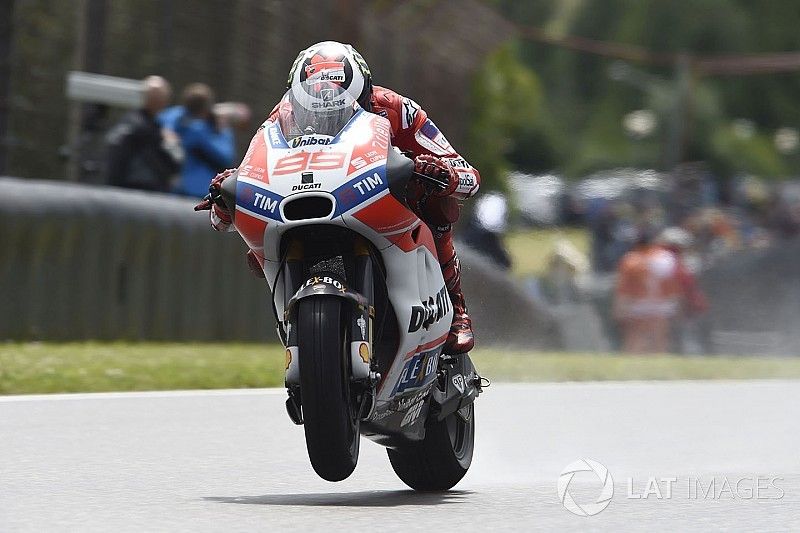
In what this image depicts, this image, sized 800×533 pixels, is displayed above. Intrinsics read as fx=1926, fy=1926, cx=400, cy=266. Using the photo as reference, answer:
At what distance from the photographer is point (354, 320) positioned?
5934 millimetres

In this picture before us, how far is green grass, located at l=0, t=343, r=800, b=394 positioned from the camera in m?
10.3

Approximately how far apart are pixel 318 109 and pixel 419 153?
544 millimetres

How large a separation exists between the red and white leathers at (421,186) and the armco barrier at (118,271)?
399cm

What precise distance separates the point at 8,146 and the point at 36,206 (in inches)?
36.1

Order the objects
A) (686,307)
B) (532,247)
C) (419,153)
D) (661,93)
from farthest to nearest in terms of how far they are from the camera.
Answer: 1. (661,93)
2. (686,307)
3. (532,247)
4. (419,153)

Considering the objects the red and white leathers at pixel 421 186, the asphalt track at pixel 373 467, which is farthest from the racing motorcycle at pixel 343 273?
the asphalt track at pixel 373 467

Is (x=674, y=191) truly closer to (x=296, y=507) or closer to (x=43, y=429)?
(x=43, y=429)

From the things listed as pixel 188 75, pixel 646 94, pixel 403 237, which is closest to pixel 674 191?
pixel 188 75

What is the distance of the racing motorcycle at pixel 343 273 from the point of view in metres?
5.82

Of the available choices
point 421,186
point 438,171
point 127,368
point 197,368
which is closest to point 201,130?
point 197,368

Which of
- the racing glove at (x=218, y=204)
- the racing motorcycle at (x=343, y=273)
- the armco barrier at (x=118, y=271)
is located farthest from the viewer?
the armco barrier at (x=118, y=271)

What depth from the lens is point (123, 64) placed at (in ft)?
45.3

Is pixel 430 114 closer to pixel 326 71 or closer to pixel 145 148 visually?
pixel 145 148

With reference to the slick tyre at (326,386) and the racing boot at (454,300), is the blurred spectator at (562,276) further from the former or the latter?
the slick tyre at (326,386)
